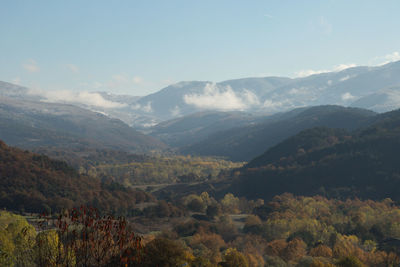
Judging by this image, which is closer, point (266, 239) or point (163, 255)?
point (163, 255)

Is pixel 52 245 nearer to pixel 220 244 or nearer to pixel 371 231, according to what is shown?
pixel 220 244

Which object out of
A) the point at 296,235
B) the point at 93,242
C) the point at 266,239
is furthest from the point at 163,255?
the point at 266,239

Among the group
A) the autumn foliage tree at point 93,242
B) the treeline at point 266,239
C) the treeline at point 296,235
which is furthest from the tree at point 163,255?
the treeline at point 296,235

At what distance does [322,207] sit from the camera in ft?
627

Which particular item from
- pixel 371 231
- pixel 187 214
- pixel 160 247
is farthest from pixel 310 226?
pixel 160 247

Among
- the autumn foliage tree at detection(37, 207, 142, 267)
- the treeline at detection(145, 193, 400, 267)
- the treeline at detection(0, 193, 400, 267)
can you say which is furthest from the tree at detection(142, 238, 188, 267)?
the treeline at detection(145, 193, 400, 267)

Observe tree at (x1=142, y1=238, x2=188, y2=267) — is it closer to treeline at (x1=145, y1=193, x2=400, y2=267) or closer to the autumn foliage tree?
the autumn foliage tree

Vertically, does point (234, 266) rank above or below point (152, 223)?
above

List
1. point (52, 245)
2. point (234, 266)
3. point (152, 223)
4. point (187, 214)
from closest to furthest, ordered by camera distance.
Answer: point (52, 245), point (234, 266), point (152, 223), point (187, 214)

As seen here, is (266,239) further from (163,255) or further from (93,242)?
(93,242)

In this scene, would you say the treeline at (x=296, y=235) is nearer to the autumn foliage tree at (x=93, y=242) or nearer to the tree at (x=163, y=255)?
the tree at (x=163, y=255)

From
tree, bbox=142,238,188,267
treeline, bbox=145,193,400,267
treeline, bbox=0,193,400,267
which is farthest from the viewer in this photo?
treeline, bbox=145,193,400,267

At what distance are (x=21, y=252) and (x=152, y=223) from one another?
392ft

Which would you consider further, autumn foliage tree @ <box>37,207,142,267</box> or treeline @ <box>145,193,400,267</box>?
treeline @ <box>145,193,400,267</box>
